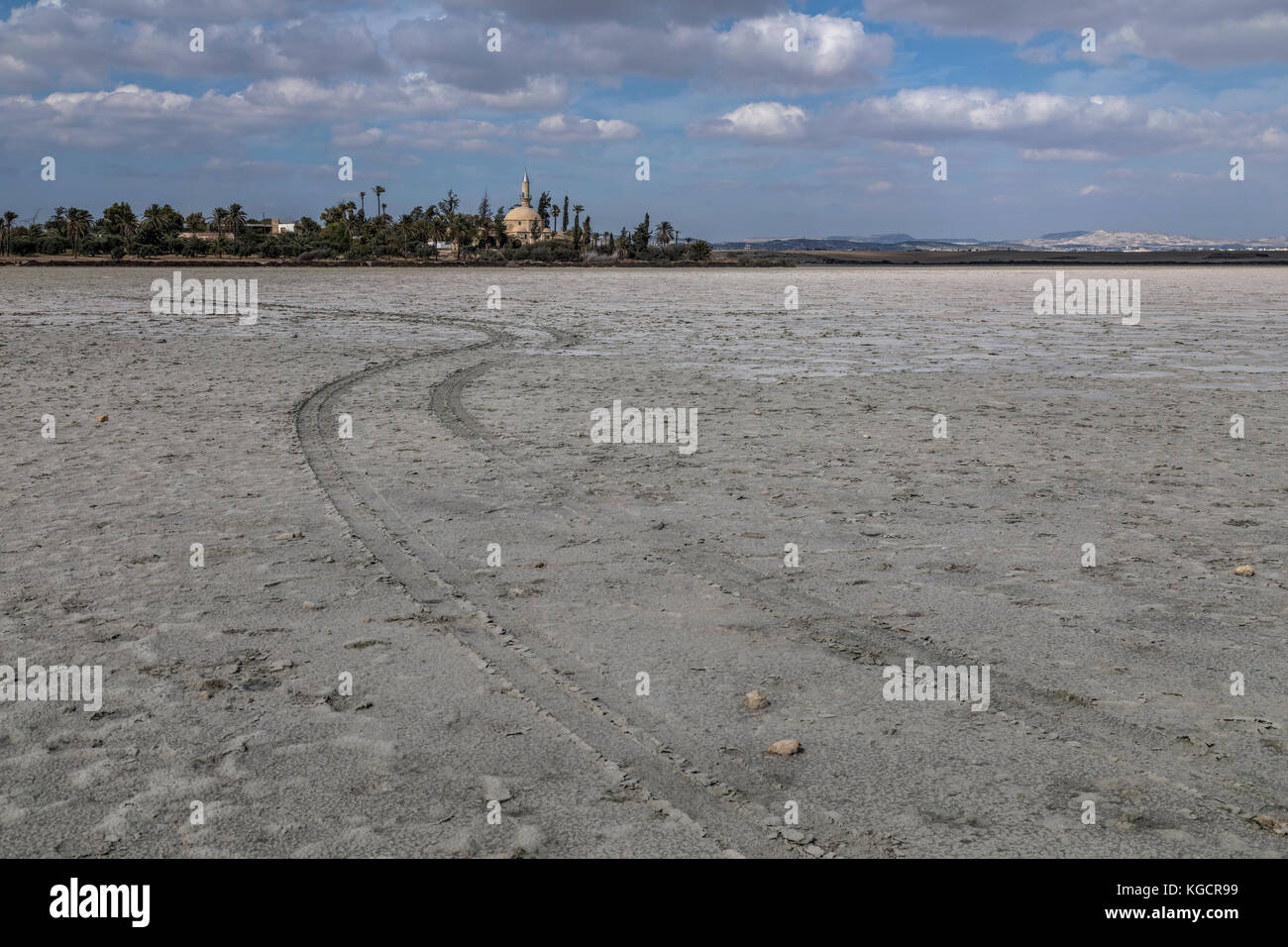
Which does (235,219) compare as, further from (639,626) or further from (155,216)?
(639,626)

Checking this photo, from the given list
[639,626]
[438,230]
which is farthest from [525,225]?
[639,626]

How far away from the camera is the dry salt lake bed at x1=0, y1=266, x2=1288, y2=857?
11.5ft

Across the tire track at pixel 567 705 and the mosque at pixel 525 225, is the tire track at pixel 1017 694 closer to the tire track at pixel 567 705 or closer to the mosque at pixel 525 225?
the tire track at pixel 567 705

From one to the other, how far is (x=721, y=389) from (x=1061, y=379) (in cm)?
481

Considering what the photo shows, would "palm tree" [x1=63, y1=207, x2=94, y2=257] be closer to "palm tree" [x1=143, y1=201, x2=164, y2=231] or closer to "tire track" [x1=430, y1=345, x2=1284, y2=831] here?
"palm tree" [x1=143, y1=201, x2=164, y2=231]

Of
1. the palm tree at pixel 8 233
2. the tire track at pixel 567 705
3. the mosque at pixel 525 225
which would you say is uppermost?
the mosque at pixel 525 225

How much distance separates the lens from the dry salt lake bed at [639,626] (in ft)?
11.5

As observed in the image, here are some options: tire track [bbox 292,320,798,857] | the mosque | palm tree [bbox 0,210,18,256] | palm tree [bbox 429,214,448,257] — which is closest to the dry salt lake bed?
tire track [bbox 292,320,798,857]

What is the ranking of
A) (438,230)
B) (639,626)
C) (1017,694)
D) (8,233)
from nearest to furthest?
(1017,694) → (639,626) → (8,233) → (438,230)

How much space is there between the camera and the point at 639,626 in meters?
5.29

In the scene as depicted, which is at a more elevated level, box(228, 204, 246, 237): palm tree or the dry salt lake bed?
box(228, 204, 246, 237): palm tree

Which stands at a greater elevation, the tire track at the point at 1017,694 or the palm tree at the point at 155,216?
the palm tree at the point at 155,216

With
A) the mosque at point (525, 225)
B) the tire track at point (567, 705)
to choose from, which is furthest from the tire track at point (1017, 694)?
the mosque at point (525, 225)
